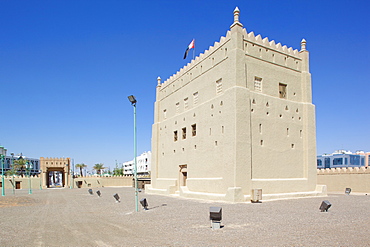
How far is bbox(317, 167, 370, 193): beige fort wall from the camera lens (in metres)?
27.5

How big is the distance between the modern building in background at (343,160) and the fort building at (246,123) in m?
71.2

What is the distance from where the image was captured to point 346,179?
29484 mm

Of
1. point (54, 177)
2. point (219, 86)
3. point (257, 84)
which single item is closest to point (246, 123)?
point (257, 84)

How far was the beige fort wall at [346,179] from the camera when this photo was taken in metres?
27.5

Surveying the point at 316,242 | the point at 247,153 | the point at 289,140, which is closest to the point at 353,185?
the point at 289,140

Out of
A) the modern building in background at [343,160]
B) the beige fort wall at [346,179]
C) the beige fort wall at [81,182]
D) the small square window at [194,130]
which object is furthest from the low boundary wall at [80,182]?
the modern building in background at [343,160]

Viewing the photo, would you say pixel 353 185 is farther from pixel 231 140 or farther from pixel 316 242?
pixel 316 242

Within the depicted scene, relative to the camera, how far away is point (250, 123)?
2161 centimetres

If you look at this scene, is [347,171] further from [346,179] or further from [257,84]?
[257,84]

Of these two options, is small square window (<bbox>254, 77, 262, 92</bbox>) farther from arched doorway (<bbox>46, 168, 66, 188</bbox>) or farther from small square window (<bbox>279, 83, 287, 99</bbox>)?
arched doorway (<bbox>46, 168, 66, 188</bbox>)

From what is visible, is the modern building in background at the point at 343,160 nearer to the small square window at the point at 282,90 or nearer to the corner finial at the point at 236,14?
the small square window at the point at 282,90

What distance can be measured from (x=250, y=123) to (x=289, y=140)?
182 inches

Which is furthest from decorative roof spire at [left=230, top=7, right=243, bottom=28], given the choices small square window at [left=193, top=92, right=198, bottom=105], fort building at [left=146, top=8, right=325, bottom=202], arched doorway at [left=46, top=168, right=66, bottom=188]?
arched doorway at [left=46, top=168, right=66, bottom=188]

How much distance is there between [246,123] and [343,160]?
3077 inches
